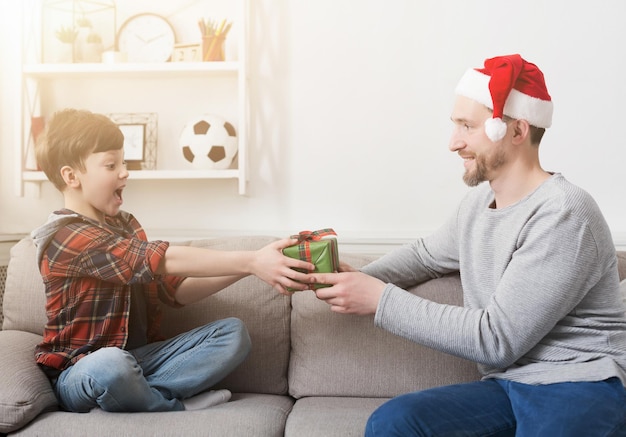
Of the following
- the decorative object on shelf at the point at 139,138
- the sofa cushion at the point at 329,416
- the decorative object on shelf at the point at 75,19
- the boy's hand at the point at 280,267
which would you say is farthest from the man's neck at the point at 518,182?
the decorative object on shelf at the point at 75,19

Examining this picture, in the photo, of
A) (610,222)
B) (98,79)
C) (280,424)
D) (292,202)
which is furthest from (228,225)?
(610,222)

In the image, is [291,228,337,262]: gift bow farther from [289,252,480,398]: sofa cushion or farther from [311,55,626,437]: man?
[289,252,480,398]: sofa cushion

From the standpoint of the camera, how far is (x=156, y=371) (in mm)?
1969

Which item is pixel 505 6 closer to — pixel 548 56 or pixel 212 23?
pixel 548 56

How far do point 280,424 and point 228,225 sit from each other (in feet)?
3.85

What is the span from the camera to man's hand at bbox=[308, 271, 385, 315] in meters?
1.79

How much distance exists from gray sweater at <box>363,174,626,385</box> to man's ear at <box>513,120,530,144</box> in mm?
122

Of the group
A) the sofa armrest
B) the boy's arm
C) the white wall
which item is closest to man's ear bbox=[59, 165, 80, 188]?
the boy's arm

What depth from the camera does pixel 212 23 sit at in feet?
9.06

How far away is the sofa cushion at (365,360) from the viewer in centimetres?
208

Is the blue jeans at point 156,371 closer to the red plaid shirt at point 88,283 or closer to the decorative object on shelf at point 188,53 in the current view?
the red plaid shirt at point 88,283

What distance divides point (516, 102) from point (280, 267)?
2.29ft

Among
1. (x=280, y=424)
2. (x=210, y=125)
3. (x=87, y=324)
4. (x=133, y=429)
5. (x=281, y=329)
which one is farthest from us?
(x=210, y=125)

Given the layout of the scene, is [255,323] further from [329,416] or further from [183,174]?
[183,174]
